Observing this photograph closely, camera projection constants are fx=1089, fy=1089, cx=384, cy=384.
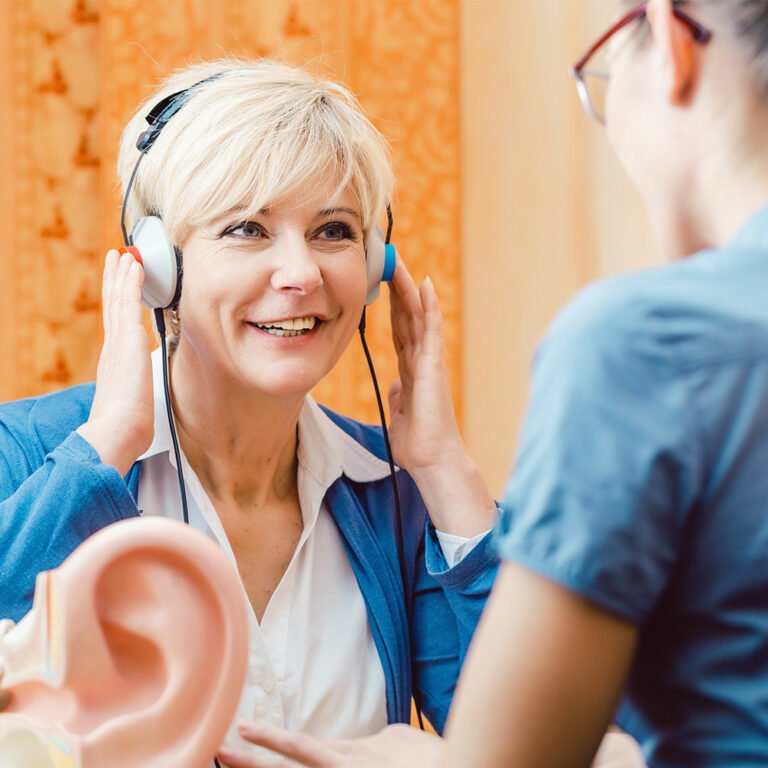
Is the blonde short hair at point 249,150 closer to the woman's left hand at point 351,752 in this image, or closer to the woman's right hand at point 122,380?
the woman's right hand at point 122,380

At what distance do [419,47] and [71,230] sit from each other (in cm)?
80

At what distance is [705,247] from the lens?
73 centimetres

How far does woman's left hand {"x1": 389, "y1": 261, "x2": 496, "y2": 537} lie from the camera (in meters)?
1.41

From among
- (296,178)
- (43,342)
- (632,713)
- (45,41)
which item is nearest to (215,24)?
(45,41)

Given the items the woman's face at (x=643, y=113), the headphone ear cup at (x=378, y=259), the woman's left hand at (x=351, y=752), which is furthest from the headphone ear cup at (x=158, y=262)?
the woman's face at (x=643, y=113)

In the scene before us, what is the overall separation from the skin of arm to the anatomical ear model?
0.22m

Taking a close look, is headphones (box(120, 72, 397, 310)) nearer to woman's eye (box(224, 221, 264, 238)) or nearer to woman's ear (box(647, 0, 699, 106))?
woman's eye (box(224, 221, 264, 238))

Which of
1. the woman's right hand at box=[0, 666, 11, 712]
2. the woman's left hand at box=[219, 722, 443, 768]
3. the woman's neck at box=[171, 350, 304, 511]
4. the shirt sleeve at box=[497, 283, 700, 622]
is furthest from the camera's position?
the woman's neck at box=[171, 350, 304, 511]

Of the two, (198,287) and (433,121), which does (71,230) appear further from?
(198,287)

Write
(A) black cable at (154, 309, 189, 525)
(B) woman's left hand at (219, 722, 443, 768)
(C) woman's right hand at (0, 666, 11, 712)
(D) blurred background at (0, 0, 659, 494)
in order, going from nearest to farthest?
(C) woman's right hand at (0, 666, 11, 712), (B) woman's left hand at (219, 722, 443, 768), (A) black cable at (154, 309, 189, 525), (D) blurred background at (0, 0, 659, 494)

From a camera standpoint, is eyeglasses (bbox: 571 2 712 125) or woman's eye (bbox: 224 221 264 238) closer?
eyeglasses (bbox: 571 2 712 125)

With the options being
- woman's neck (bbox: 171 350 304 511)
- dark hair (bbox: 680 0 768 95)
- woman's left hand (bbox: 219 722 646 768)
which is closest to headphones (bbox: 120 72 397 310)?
woman's neck (bbox: 171 350 304 511)

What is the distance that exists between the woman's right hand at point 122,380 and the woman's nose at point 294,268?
0.57ft

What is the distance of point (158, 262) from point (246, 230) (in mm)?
118
